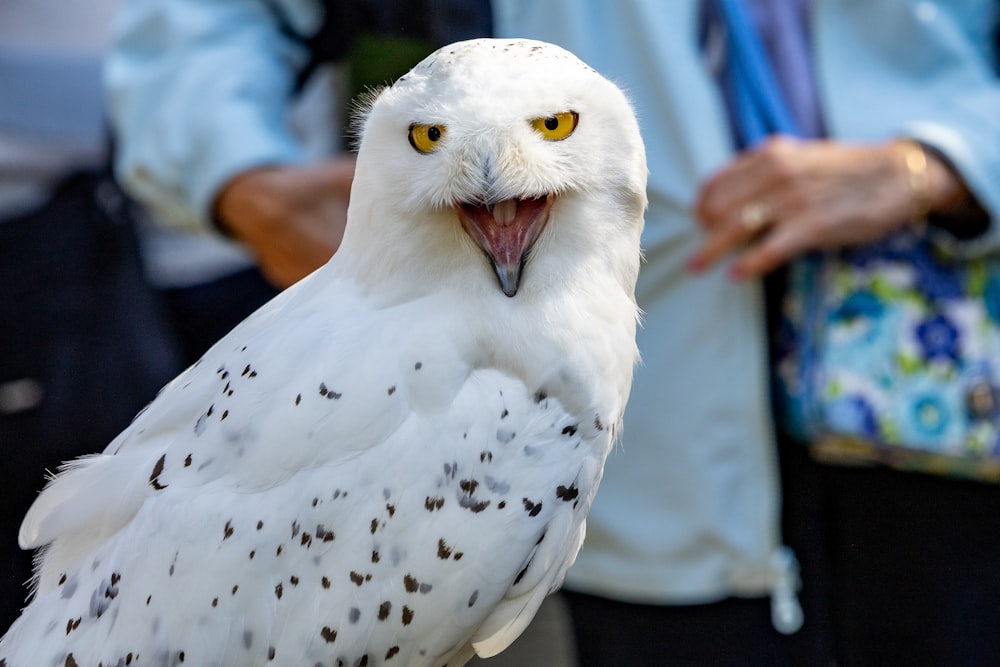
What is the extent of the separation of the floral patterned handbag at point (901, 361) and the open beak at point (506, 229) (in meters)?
0.78

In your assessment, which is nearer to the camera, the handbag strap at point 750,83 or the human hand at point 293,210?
the handbag strap at point 750,83

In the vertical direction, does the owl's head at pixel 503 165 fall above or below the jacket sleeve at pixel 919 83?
above

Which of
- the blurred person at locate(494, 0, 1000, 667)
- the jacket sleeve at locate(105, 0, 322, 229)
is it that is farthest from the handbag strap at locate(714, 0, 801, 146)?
the jacket sleeve at locate(105, 0, 322, 229)

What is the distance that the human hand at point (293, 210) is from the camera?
201cm

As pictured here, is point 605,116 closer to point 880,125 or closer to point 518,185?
point 518,185

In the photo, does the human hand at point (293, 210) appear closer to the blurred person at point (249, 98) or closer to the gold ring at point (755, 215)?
the blurred person at point (249, 98)

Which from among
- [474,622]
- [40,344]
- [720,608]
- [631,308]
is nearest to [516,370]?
[631,308]

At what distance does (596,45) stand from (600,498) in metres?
0.77

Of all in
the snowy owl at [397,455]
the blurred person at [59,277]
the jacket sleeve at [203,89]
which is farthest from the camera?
the blurred person at [59,277]

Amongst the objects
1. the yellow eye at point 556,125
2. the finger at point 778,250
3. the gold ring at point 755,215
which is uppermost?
the yellow eye at point 556,125

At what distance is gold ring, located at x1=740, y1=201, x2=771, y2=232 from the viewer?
75.3 inches

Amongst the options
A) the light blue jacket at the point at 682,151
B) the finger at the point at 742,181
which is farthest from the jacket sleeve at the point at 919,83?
the finger at the point at 742,181

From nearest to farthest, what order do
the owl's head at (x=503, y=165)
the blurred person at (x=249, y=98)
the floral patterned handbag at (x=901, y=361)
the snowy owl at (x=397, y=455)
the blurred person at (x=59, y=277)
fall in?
the owl's head at (x=503, y=165) < the snowy owl at (x=397, y=455) < the floral patterned handbag at (x=901, y=361) < the blurred person at (x=249, y=98) < the blurred person at (x=59, y=277)

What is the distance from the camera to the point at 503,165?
123cm
